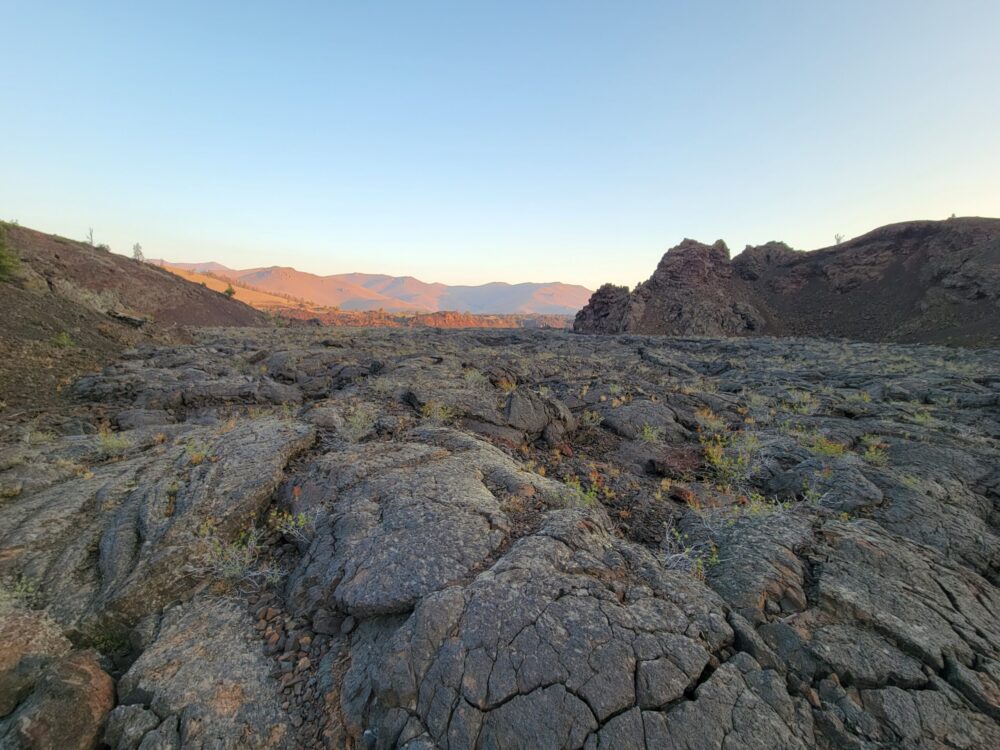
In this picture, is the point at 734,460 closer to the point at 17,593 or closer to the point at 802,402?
the point at 802,402

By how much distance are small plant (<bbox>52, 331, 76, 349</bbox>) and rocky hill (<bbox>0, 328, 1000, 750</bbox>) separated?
5829mm

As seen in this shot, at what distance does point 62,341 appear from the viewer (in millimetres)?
11289

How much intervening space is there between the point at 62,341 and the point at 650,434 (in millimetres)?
15536

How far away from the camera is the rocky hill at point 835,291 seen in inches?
1217

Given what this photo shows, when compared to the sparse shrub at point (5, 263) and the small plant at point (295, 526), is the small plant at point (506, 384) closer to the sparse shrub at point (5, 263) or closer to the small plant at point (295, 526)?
the small plant at point (295, 526)

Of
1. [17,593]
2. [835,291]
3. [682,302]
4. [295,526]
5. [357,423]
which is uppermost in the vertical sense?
[835,291]

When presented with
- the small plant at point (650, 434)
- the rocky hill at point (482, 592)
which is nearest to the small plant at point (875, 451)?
the rocky hill at point (482, 592)

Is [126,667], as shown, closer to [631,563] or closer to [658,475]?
[631,563]

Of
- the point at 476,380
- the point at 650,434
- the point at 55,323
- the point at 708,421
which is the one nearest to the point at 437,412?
the point at 476,380

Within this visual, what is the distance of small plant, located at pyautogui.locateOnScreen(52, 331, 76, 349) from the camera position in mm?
11121

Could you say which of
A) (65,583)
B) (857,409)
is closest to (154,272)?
(65,583)

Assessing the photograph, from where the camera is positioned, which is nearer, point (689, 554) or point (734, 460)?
point (689, 554)

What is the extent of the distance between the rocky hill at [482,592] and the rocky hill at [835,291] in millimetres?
33040

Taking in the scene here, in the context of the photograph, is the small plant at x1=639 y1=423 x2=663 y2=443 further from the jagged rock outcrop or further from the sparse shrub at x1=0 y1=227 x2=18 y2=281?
the jagged rock outcrop
